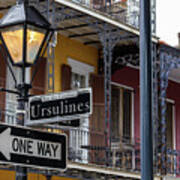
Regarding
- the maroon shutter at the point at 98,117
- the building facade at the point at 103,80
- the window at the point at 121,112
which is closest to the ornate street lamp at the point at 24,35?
the building facade at the point at 103,80

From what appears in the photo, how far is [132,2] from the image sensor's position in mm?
18594

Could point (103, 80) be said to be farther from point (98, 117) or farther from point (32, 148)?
point (32, 148)

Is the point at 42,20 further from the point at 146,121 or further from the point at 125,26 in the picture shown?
the point at 125,26

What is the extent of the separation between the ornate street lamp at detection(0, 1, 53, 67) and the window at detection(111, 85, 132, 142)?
1236 cm

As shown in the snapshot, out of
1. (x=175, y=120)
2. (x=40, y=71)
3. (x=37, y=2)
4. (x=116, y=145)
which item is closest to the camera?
(x=37, y=2)

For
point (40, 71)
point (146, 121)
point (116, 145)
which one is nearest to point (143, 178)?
point (146, 121)

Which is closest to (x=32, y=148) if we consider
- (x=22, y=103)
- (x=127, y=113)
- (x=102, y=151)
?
(x=22, y=103)

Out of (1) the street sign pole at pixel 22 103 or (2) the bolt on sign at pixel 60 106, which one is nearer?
(1) the street sign pole at pixel 22 103

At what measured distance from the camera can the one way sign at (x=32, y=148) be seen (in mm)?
6070

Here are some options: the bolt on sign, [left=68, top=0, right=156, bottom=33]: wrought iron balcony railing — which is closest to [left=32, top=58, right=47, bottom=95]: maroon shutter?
[left=68, top=0, right=156, bottom=33]: wrought iron balcony railing

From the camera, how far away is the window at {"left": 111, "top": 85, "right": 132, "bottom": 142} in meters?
19.3

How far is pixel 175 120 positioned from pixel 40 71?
6.65m

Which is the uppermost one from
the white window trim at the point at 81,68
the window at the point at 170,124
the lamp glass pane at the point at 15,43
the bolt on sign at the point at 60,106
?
the white window trim at the point at 81,68

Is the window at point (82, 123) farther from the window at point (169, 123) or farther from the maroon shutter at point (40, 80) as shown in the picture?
the window at point (169, 123)
